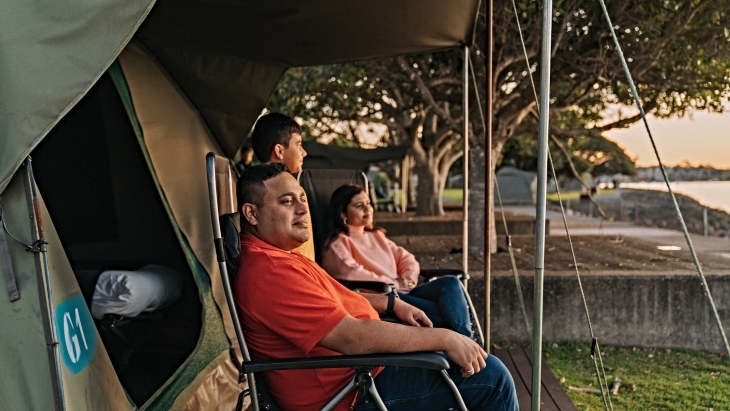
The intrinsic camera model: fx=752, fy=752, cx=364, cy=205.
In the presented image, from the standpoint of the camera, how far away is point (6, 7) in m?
2.17

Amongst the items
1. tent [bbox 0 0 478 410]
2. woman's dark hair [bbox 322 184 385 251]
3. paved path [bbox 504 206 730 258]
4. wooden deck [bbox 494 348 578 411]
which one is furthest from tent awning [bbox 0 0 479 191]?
paved path [bbox 504 206 730 258]

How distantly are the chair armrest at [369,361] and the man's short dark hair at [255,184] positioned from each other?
2.03ft

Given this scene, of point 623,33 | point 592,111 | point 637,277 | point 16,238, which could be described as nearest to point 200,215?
point 16,238

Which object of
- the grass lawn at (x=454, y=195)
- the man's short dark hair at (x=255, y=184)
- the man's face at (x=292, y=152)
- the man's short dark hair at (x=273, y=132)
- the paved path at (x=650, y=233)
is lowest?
the paved path at (x=650, y=233)

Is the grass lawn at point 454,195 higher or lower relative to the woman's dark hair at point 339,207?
lower

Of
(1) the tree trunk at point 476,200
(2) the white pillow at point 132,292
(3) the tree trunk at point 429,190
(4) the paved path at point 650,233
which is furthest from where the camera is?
(3) the tree trunk at point 429,190

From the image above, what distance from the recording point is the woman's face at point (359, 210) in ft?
14.8

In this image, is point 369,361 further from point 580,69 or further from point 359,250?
point 580,69

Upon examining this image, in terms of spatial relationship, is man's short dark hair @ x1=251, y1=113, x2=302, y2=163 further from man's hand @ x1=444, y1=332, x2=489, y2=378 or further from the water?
the water

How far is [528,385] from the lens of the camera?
4.38 meters

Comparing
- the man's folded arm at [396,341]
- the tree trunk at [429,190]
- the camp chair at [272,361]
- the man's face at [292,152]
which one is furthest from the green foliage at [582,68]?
the man's folded arm at [396,341]

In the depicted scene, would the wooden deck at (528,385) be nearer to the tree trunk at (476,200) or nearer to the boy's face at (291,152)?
the boy's face at (291,152)

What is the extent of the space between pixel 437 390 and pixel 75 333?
1.20 metres

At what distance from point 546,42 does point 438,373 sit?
1.26m
